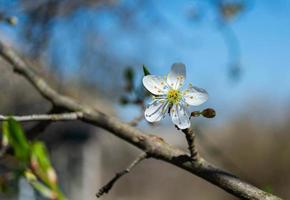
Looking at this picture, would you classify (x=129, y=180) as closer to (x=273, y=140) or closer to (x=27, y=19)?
(x=273, y=140)

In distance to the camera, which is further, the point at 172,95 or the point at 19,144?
the point at 172,95

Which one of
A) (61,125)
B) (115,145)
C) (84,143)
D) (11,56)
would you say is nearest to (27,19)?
(11,56)

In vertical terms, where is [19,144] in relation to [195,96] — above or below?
below

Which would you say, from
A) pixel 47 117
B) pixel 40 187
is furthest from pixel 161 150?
pixel 40 187

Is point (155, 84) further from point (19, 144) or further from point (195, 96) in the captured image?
point (19, 144)

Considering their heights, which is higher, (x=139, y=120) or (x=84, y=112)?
(x=139, y=120)

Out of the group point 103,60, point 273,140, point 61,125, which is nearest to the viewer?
point 103,60
